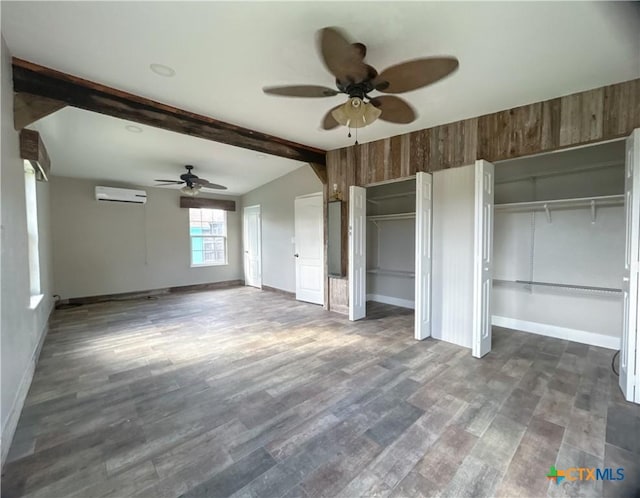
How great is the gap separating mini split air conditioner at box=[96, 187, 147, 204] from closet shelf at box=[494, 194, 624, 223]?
6671mm

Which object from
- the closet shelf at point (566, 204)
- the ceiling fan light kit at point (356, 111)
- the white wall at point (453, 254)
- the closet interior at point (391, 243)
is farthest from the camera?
the closet interior at point (391, 243)

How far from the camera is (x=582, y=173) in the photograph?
3.45m

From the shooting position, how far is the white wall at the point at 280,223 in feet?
19.3

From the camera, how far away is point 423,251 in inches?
140

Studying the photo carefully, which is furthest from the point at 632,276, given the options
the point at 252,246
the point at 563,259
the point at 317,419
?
the point at 252,246

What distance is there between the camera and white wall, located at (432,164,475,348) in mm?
3344

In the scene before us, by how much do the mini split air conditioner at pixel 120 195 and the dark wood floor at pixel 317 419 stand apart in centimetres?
316

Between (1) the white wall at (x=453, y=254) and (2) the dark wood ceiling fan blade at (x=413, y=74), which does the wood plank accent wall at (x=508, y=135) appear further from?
(2) the dark wood ceiling fan blade at (x=413, y=74)

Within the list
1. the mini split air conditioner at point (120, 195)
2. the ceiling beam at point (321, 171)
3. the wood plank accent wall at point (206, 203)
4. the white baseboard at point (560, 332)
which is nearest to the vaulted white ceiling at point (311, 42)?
the ceiling beam at point (321, 171)

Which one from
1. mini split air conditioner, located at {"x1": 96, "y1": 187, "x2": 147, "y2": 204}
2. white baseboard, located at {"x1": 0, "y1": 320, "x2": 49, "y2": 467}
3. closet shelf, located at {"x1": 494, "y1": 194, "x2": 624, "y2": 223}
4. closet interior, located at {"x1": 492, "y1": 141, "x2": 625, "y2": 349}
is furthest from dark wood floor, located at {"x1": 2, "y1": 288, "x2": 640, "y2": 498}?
mini split air conditioner, located at {"x1": 96, "y1": 187, "x2": 147, "y2": 204}

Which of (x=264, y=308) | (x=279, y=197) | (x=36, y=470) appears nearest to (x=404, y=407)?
(x=36, y=470)

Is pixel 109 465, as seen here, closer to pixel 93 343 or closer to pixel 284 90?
pixel 93 343

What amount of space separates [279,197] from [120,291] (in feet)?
13.0

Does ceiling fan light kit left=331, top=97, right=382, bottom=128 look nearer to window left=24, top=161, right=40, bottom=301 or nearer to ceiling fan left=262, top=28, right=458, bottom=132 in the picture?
ceiling fan left=262, top=28, right=458, bottom=132
